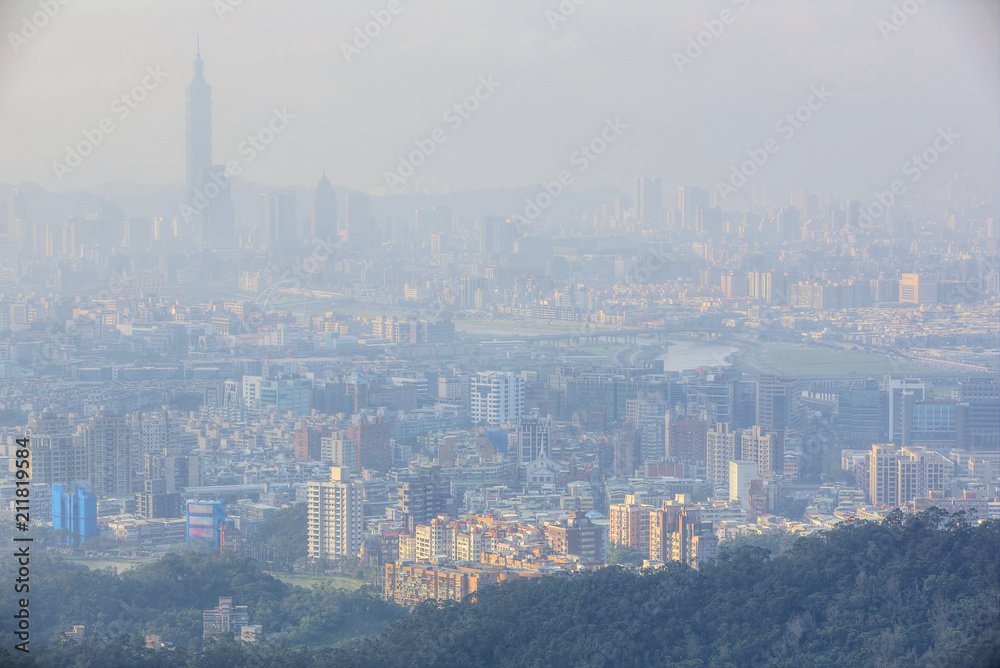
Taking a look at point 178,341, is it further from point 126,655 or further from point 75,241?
point 126,655

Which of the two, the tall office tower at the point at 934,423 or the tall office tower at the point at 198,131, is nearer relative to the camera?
the tall office tower at the point at 934,423

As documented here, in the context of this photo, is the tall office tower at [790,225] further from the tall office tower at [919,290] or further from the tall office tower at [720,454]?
the tall office tower at [720,454]

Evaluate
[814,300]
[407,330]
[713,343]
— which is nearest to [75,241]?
[407,330]

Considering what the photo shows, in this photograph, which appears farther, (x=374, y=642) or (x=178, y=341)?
(x=178, y=341)

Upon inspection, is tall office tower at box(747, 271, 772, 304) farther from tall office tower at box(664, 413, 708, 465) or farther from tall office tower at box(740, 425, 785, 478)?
tall office tower at box(740, 425, 785, 478)

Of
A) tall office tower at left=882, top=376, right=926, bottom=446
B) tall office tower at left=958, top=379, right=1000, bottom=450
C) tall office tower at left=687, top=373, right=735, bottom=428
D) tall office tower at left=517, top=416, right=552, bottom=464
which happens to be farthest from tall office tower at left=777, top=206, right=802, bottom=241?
tall office tower at left=517, top=416, right=552, bottom=464

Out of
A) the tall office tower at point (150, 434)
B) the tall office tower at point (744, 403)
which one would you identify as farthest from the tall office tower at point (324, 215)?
the tall office tower at point (150, 434)
